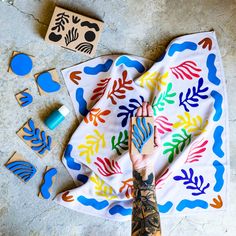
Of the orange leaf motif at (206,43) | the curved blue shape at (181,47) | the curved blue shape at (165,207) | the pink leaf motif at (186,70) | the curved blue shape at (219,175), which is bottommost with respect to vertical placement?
the curved blue shape at (165,207)

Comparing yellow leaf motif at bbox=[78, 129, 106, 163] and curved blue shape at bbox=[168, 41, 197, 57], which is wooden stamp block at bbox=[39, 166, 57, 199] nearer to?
yellow leaf motif at bbox=[78, 129, 106, 163]

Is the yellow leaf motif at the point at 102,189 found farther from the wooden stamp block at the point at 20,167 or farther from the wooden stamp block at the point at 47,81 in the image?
the wooden stamp block at the point at 47,81

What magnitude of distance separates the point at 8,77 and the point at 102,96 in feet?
1.36

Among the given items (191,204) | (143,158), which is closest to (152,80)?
(143,158)

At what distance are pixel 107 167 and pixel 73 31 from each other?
0.59m

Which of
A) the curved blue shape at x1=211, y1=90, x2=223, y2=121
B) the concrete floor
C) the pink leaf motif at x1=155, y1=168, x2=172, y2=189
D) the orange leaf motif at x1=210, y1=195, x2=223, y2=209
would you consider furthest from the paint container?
the orange leaf motif at x1=210, y1=195, x2=223, y2=209

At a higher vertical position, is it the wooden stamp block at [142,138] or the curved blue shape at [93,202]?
the wooden stamp block at [142,138]

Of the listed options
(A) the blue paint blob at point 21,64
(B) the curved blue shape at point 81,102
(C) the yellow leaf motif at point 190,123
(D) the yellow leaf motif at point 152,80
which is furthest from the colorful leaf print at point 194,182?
(A) the blue paint blob at point 21,64

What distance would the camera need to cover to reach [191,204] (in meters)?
1.43

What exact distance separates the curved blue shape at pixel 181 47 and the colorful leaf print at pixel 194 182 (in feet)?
1.68

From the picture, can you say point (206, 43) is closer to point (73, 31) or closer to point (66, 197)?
point (73, 31)

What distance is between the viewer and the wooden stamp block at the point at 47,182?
141cm

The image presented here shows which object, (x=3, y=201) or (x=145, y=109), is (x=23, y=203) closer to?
(x=3, y=201)

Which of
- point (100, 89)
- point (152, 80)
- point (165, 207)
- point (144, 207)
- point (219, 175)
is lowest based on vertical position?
point (165, 207)
